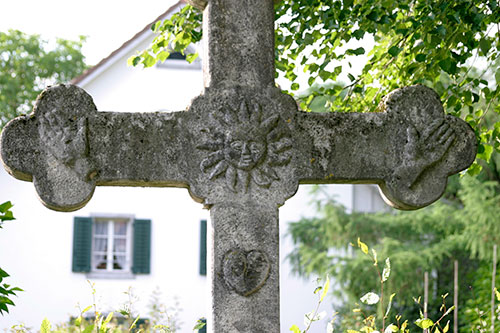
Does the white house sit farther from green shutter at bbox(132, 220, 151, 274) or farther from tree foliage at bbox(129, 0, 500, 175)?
tree foliage at bbox(129, 0, 500, 175)

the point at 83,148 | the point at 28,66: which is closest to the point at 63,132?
the point at 83,148

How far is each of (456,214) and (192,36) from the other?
40.7 ft

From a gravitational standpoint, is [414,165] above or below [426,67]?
below

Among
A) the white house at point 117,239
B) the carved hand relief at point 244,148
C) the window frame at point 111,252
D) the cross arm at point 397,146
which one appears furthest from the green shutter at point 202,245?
the carved hand relief at point 244,148

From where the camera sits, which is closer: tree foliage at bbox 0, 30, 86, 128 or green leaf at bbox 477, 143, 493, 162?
green leaf at bbox 477, 143, 493, 162

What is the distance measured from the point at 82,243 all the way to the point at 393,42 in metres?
13.8

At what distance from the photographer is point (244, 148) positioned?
137 inches

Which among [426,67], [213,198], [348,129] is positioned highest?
[426,67]

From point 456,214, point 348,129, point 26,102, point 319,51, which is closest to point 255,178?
point 348,129

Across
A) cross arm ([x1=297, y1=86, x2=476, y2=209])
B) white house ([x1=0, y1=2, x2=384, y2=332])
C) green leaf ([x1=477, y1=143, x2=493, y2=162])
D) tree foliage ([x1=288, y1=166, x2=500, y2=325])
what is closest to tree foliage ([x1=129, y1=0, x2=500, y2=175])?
green leaf ([x1=477, y1=143, x2=493, y2=162])

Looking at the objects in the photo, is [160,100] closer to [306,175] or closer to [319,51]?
[319,51]

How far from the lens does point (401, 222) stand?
18141 millimetres

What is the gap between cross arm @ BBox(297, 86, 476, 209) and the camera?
3.62 m

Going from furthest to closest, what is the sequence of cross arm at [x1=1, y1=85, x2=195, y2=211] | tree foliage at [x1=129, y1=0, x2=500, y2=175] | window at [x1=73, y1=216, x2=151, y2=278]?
window at [x1=73, y1=216, x2=151, y2=278] → tree foliage at [x1=129, y1=0, x2=500, y2=175] → cross arm at [x1=1, y1=85, x2=195, y2=211]
